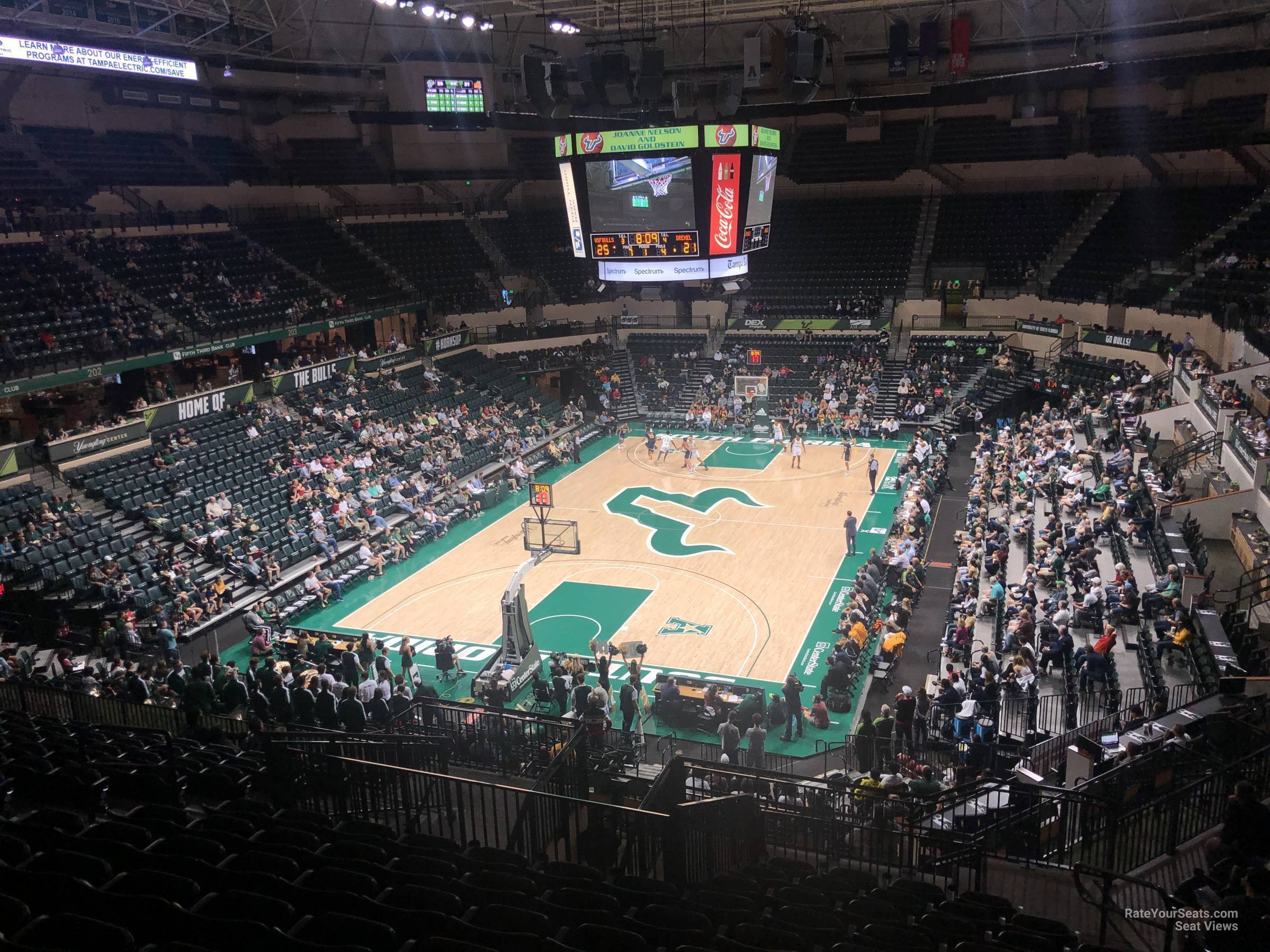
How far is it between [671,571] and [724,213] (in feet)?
27.8

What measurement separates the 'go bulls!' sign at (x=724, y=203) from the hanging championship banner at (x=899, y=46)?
13.7 meters

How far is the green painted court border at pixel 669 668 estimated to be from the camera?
16.0m

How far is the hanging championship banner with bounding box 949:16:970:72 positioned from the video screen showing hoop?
64.3 feet

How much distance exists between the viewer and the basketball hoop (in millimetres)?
20688

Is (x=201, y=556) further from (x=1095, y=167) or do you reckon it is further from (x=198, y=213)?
(x=1095, y=167)

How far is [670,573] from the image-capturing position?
912 inches

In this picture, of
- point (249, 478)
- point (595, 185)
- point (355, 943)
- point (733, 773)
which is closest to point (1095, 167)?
point (595, 185)

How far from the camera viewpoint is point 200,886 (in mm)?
6062

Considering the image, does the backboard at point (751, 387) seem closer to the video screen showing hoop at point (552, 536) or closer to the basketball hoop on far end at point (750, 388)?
the basketball hoop on far end at point (750, 388)

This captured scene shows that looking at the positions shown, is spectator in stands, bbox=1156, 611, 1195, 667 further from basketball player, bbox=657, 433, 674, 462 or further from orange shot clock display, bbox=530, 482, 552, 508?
basketball player, bbox=657, 433, 674, 462

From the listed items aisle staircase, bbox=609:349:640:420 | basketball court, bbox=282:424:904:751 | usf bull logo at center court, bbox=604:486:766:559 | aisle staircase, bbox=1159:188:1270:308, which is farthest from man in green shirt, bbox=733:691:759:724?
aisle staircase, bbox=609:349:640:420

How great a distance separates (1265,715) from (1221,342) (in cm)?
2110

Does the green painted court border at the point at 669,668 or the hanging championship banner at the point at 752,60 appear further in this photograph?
the hanging championship banner at the point at 752,60

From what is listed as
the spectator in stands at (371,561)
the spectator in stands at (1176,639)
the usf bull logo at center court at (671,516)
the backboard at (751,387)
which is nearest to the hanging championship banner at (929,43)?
the backboard at (751,387)
